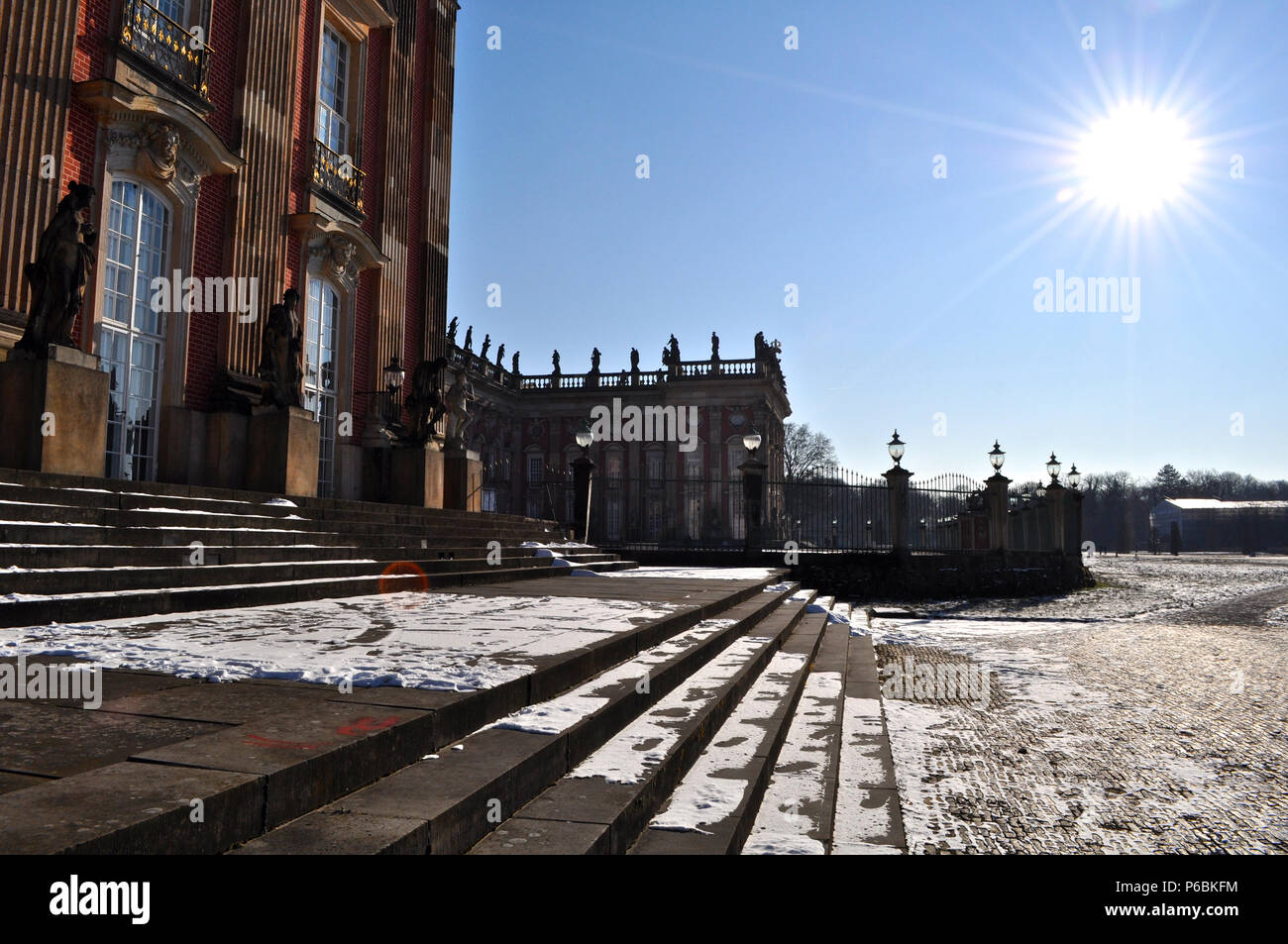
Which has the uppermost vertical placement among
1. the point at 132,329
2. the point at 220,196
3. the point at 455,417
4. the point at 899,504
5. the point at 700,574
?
the point at 220,196

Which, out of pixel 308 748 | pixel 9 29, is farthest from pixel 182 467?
pixel 308 748

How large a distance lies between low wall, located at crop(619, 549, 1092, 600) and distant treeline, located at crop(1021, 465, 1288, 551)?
5504 cm

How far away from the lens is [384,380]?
56.4 ft

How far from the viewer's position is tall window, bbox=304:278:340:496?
1533 cm

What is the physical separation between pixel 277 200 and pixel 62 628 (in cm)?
1180

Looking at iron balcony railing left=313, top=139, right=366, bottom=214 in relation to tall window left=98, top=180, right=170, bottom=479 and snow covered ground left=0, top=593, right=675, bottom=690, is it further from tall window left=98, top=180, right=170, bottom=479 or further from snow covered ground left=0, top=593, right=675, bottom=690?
snow covered ground left=0, top=593, right=675, bottom=690

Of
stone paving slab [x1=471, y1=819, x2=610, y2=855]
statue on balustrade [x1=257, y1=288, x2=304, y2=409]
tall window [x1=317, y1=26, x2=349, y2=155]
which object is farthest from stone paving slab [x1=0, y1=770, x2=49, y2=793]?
tall window [x1=317, y1=26, x2=349, y2=155]

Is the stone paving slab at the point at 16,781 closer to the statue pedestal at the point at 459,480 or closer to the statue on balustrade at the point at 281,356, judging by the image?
the statue on balustrade at the point at 281,356

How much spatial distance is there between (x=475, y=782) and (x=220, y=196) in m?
13.7

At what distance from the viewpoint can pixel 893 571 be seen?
1783 cm

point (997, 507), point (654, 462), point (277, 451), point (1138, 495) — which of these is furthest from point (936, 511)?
point (1138, 495)

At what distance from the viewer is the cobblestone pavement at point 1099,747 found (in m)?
3.49

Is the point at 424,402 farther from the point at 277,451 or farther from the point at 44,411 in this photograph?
the point at 44,411
